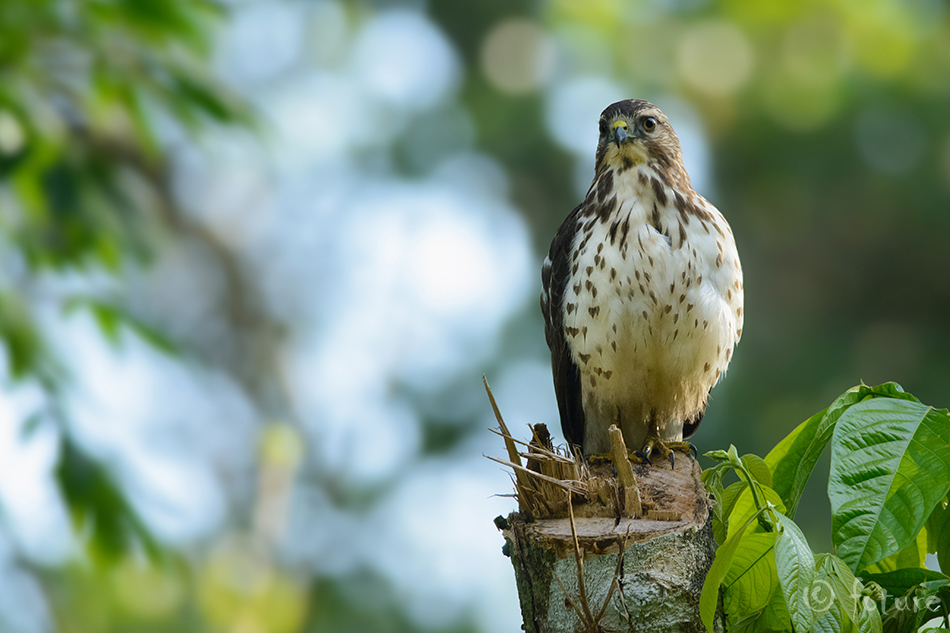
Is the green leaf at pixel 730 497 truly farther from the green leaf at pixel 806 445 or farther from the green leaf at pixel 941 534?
the green leaf at pixel 941 534

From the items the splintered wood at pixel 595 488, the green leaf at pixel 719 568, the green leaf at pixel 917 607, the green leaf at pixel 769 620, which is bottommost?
the green leaf at pixel 917 607

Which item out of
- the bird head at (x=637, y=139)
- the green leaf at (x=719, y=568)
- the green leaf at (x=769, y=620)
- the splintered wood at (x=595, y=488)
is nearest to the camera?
the green leaf at (x=719, y=568)

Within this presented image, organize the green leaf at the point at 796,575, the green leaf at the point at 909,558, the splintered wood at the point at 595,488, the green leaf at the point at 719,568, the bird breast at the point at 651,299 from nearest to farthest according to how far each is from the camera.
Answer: the green leaf at the point at 796,575 < the green leaf at the point at 719,568 < the green leaf at the point at 909,558 < the splintered wood at the point at 595,488 < the bird breast at the point at 651,299

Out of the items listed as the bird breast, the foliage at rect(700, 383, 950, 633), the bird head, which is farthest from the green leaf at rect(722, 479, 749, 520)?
the bird head

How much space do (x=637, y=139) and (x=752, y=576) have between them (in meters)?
2.39

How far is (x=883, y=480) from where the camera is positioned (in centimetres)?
159

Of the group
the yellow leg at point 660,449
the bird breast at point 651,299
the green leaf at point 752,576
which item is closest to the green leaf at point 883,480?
the green leaf at point 752,576

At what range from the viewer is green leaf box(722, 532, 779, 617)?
1.75m

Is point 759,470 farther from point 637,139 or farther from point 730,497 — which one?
point 637,139

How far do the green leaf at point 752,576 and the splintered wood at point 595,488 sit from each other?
1.30 feet

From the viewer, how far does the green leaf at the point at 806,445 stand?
176cm

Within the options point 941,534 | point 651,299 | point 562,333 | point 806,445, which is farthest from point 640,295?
point 941,534

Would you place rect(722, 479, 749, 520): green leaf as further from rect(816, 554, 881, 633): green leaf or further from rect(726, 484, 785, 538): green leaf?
rect(816, 554, 881, 633): green leaf

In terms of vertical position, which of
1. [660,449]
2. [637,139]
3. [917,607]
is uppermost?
[637,139]
